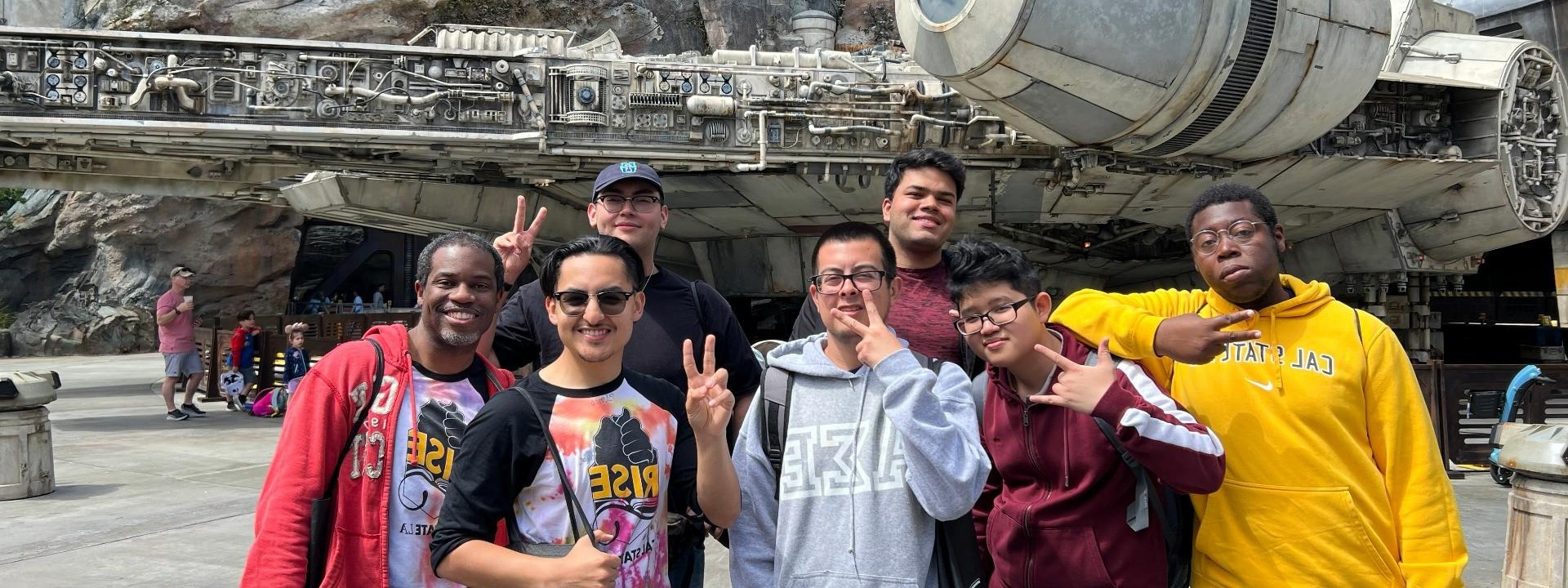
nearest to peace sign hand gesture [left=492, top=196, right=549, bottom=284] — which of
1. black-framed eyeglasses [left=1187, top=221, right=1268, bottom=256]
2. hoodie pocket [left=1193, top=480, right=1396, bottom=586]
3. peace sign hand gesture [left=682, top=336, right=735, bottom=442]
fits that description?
peace sign hand gesture [left=682, top=336, right=735, bottom=442]

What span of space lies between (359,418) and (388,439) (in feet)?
0.33

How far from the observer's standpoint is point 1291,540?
9.30ft

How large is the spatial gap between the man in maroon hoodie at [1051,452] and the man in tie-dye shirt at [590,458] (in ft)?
2.70

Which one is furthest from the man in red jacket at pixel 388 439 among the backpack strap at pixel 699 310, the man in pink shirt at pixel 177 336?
the man in pink shirt at pixel 177 336

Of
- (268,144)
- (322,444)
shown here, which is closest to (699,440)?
(322,444)

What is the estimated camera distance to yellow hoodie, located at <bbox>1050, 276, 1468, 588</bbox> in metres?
2.78

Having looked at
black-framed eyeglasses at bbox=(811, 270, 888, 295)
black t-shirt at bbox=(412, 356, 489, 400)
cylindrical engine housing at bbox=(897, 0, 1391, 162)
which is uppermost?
cylindrical engine housing at bbox=(897, 0, 1391, 162)

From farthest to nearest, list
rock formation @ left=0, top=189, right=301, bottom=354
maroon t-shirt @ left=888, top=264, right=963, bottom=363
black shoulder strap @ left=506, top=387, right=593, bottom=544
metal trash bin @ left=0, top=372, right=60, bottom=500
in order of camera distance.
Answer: rock formation @ left=0, top=189, right=301, bottom=354 → metal trash bin @ left=0, top=372, right=60, bottom=500 → maroon t-shirt @ left=888, top=264, right=963, bottom=363 → black shoulder strap @ left=506, top=387, right=593, bottom=544

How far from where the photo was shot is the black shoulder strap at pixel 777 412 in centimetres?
282

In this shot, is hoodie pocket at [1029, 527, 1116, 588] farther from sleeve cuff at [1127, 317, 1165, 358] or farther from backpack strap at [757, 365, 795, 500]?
backpack strap at [757, 365, 795, 500]

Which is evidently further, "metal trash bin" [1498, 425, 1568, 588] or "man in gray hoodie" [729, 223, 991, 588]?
"metal trash bin" [1498, 425, 1568, 588]

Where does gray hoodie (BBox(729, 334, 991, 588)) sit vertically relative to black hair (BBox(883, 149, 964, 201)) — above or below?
below

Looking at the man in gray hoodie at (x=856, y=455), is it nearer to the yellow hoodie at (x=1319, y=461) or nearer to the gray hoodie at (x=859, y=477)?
the gray hoodie at (x=859, y=477)

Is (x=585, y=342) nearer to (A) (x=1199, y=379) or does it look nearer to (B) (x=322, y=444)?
(B) (x=322, y=444)
